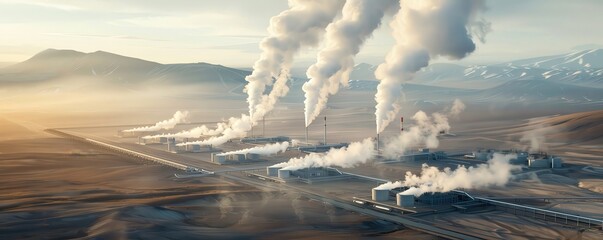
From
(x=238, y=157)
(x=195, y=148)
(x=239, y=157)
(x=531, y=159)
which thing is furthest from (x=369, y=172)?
(x=195, y=148)

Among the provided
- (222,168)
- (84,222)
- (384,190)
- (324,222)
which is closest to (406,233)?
(324,222)

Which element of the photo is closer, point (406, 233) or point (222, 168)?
point (406, 233)

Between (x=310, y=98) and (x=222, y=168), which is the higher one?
(x=310, y=98)

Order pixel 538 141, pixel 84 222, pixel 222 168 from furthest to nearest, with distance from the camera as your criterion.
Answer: pixel 538 141, pixel 222 168, pixel 84 222

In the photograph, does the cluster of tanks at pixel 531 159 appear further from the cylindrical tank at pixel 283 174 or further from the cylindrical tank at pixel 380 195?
the cylindrical tank at pixel 380 195

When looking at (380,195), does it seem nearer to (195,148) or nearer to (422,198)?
(422,198)

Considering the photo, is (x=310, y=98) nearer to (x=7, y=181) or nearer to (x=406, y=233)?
(x=7, y=181)

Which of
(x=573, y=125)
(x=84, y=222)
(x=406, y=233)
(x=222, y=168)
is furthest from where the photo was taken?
(x=573, y=125)
